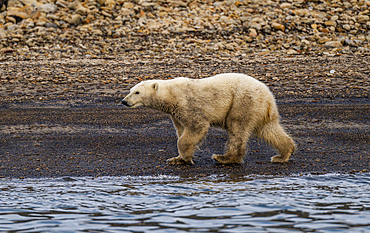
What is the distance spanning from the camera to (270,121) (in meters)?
8.13

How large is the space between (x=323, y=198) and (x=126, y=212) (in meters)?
2.50

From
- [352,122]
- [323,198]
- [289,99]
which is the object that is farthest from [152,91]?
[289,99]

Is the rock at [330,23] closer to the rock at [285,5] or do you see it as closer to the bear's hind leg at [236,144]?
the rock at [285,5]

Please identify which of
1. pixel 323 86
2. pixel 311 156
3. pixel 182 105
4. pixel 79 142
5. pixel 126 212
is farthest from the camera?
pixel 323 86

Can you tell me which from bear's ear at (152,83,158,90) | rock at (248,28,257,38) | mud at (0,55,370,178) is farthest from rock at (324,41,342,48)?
bear's ear at (152,83,158,90)

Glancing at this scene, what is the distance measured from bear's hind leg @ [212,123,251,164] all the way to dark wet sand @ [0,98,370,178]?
12cm

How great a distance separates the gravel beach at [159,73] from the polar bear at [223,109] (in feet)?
1.25

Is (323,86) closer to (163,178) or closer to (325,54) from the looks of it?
(325,54)

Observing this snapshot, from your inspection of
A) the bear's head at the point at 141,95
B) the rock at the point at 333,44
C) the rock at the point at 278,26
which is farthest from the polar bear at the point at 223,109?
the rock at the point at 278,26

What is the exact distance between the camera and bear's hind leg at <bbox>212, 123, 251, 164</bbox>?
805 centimetres

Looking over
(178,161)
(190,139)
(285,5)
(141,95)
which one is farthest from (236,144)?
(285,5)

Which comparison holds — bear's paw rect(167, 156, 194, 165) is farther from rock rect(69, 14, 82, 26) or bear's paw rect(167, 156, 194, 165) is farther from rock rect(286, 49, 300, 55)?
rock rect(69, 14, 82, 26)

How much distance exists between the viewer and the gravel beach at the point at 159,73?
28.9 feet

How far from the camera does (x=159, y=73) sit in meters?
16.0
